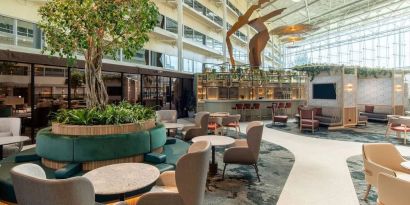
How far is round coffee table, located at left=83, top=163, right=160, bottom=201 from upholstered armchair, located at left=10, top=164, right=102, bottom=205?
0.29m

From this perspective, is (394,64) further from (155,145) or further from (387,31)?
(155,145)

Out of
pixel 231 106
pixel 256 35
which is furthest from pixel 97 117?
pixel 256 35

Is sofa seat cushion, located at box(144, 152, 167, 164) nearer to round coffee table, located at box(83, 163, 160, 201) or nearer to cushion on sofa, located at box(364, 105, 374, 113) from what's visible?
round coffee table, located at box(83, 163, 160, 201)

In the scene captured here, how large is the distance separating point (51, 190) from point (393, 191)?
252 centimetres

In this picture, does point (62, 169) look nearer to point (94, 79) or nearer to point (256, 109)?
point (94, 79)

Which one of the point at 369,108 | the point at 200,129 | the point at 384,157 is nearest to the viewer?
the point at 384,157

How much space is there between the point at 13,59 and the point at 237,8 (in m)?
19.1

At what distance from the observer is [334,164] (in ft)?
15.9

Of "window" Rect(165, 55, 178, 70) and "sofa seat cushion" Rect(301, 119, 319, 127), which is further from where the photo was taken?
"window" Rect(165, 55, 178, 70)

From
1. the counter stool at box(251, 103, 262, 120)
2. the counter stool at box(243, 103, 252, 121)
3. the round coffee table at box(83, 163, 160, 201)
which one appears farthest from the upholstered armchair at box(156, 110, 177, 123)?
the counter stool at box(251, 103, 262, 120)

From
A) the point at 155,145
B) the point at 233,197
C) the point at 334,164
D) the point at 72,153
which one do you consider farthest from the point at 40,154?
the point at 334,164

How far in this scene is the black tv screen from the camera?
389 inches

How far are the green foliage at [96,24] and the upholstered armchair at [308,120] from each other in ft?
22.9

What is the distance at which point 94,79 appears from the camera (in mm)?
3506
